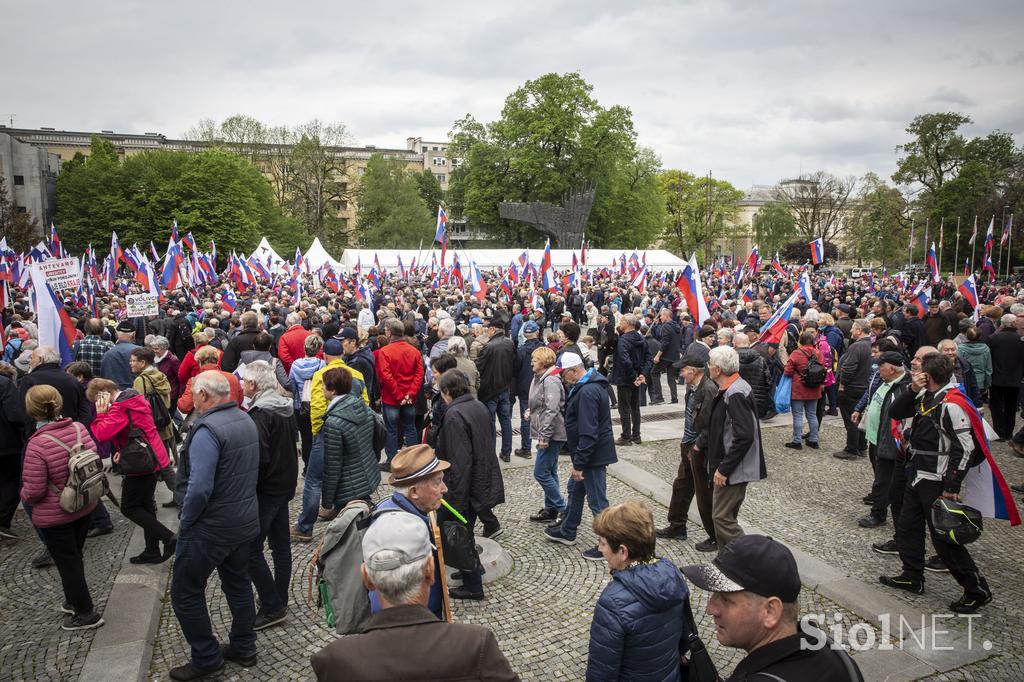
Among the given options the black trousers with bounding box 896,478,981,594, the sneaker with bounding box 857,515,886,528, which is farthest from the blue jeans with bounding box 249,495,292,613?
the sneaker with bounding box 857,515,886,528

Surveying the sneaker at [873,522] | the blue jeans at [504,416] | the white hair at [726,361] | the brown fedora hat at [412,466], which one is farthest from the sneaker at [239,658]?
the sneaker at [873,522]

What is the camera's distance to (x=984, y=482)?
4.72 m

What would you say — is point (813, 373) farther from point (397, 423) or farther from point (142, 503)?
point (142, 503)

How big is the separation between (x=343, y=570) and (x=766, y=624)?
1.84 metres

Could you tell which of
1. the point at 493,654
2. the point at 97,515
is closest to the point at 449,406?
the point at 493,654

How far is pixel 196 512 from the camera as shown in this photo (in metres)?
3.68

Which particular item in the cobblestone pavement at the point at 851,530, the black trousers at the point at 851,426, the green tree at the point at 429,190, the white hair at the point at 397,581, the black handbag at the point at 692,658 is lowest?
the cobblestone pavement at the point at 851,530

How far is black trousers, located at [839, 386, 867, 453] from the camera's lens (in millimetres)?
8398

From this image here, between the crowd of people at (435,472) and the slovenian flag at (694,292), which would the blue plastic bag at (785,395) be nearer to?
the crowd of people at (435,472)

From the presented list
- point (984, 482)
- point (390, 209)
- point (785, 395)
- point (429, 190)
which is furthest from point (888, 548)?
point (429, 190)

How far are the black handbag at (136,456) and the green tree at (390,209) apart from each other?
53.6m

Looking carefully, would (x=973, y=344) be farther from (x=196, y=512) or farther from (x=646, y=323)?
(x=196, y=512)

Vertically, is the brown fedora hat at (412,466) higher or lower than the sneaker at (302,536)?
higher

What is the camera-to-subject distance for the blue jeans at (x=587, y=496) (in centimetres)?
567
